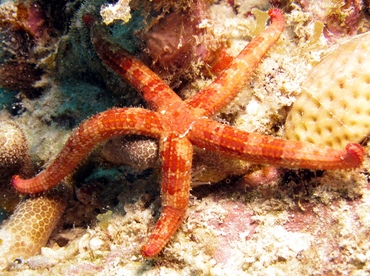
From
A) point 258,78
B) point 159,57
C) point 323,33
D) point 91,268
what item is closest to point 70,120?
point 159,57

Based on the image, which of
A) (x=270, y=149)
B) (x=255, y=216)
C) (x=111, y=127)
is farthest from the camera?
(x=111, y=127)

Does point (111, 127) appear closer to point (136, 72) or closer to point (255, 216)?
point (136, 72)

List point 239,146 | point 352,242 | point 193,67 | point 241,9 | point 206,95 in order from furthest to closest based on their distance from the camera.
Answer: point 241,9
point 193,67
point 206,95
point 239,146
point 352,242

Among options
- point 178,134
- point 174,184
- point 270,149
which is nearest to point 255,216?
point 270,149

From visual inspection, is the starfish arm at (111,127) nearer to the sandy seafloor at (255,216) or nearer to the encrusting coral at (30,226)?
the sandy seafloor at (255,216)

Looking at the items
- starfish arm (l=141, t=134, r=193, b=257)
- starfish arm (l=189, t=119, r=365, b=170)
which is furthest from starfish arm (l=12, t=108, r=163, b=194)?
starfish arm (l=189, t=119, r=365, b=170)

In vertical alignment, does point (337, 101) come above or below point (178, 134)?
above

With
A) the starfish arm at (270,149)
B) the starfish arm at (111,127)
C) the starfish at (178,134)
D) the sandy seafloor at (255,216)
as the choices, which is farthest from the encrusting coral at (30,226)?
the starfish arm at (270,149)

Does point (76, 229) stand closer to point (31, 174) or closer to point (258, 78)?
point (31, 174)
